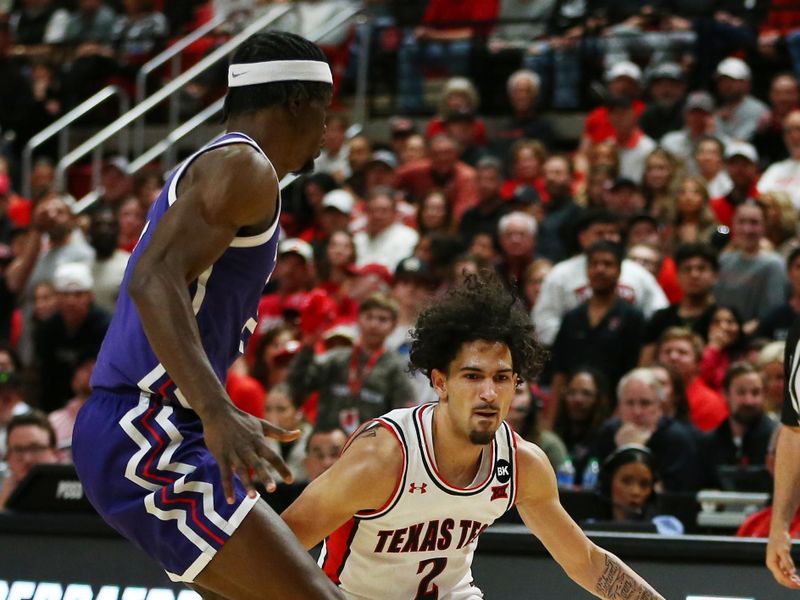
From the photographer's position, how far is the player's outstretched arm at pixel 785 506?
4.90 m

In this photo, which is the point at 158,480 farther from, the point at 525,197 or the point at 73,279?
the point at 525,197

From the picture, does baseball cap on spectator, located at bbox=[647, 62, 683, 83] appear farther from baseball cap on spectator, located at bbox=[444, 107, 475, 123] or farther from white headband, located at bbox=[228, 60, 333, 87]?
white headband, located at bbox=[228, 60, 333, 87]

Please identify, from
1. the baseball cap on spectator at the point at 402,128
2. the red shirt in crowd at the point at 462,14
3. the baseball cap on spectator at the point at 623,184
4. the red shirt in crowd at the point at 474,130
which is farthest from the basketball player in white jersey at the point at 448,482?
the red shirt in crowd at the point at 462,14

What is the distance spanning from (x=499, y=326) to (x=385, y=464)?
54 centimetres

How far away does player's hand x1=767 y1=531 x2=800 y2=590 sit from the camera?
193 inches

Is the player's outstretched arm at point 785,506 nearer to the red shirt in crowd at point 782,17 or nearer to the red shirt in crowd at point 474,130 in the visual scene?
the red shirt in crowd at point 474,130

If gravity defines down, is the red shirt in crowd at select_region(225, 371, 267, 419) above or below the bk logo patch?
below

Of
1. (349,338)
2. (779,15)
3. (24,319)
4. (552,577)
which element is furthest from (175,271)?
(779,15)

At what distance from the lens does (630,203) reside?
9.84 metres

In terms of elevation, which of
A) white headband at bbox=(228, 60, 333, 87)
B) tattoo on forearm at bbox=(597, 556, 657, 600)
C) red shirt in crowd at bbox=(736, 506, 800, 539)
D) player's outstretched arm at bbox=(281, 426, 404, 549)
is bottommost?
red shirt in crowd at bbox=(736, 506, 800, 539)

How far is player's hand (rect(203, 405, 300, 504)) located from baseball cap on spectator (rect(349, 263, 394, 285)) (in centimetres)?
662

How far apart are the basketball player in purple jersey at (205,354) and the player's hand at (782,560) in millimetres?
2105

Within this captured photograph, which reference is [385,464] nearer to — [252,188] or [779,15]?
[252,188]

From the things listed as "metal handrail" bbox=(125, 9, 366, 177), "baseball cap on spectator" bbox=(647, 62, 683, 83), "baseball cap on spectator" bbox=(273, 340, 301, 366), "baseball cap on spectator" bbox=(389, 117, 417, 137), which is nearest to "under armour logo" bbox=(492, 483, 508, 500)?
"baseball cap on spectator" bbox=(273, 340, 301, 366)
